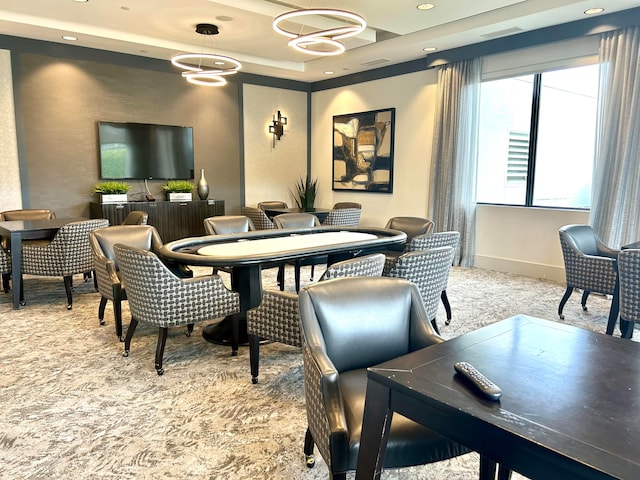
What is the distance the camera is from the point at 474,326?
3.98m

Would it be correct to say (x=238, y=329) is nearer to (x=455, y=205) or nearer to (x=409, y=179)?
(x=455, y=205)

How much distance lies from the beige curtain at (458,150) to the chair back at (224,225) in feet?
10.3

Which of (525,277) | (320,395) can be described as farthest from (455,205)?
(320,395)

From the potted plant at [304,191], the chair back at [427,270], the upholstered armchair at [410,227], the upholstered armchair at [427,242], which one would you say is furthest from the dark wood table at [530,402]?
the potted plant at [304,191]

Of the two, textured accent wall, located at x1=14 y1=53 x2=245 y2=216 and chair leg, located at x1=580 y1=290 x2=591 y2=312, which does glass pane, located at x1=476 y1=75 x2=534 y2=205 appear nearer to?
chair leg, located at x1=580 y1=290 x2=591 y2=312

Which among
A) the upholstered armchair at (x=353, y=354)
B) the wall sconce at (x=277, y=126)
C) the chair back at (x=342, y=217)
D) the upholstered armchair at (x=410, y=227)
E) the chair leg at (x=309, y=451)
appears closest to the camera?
the upholstered armchair at (x=353, y=354)

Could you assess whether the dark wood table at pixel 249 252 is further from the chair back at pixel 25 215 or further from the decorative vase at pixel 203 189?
the decorative vase at pixel 203 189

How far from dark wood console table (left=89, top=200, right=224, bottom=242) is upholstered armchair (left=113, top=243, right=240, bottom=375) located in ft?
11.9

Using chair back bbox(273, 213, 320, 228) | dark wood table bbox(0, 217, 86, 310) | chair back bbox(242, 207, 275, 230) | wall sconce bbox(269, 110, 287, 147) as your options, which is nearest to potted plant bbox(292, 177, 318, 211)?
wall sconce bbox(269, 110, 287, 147)

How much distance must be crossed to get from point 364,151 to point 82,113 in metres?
4.33

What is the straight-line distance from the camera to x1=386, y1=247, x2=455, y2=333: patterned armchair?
301 centimetres

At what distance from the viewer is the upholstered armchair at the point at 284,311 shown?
259 centimetres

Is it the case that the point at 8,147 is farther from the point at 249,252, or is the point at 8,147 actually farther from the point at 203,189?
the point at 249,252

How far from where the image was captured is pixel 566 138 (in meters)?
5.63
